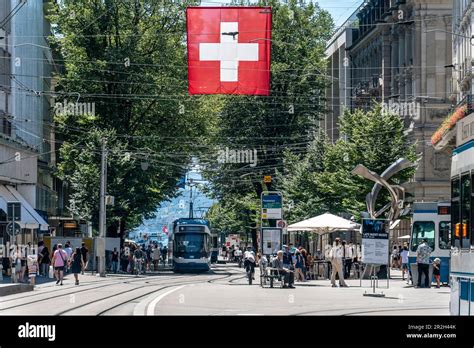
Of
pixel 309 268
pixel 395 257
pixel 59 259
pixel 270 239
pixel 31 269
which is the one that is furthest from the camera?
pixel 395 257

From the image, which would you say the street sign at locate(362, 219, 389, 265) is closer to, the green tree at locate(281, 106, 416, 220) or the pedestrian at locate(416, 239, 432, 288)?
the pedestrian at locate(416, 239, 432, 288)

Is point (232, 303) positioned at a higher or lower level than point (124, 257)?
lower

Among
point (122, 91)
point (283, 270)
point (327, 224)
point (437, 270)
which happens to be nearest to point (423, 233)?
point (327, 224)

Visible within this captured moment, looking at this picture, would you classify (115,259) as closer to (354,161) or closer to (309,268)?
(354,161)

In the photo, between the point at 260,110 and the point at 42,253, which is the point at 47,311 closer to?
the point at 42,253

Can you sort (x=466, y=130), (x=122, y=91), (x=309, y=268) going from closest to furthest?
(x=466, y=130), (x=309, y=268), (x=122, y=91)

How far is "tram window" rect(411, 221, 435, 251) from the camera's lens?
158 feet

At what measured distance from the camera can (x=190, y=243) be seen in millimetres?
71375

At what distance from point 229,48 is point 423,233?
70.5ft

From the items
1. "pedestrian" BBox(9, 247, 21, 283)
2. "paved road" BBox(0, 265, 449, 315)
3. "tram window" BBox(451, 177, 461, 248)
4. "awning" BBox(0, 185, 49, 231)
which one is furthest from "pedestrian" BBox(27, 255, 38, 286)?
"tram window" BBox(451, 177, 461, 248)

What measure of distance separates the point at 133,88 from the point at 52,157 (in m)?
20.9

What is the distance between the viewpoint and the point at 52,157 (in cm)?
8719
